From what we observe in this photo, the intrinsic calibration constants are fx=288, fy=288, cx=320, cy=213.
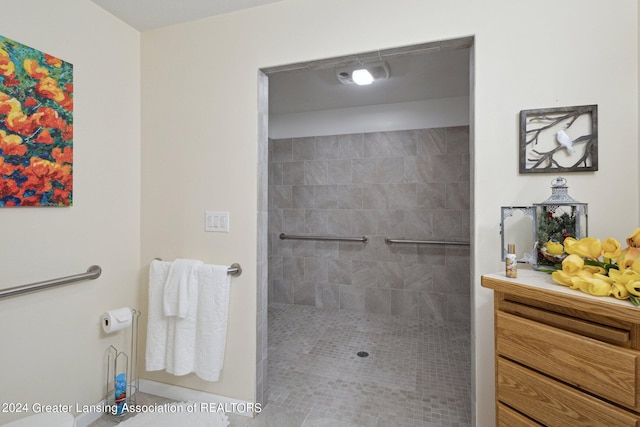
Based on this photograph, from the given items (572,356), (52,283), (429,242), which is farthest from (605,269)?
(52,283)

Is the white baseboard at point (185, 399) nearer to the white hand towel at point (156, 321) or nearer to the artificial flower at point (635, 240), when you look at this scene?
the white hand towel at point (156, 321)

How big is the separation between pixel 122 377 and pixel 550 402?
2140 millimetres

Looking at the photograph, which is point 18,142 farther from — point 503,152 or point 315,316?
point 315,316

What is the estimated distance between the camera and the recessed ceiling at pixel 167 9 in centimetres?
164

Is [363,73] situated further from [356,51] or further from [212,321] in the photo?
[212,321]

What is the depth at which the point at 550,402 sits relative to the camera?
2.95 feet

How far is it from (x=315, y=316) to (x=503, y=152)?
2605 millimetres

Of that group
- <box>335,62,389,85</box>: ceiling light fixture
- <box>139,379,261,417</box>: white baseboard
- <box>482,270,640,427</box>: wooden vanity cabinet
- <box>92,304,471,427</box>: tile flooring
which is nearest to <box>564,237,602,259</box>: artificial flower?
<box>482,270,640,427</box>: wooden vanity cabinet

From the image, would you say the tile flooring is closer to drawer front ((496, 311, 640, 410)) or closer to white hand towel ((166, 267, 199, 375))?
white hand towel ((166, 267, 199, 375))

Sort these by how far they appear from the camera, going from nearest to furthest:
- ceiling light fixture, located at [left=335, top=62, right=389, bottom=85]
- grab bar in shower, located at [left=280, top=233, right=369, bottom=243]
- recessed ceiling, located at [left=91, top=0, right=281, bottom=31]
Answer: recessed ceiling, located at [left=91, top=0, right=281, bottom=31] → ceiling light fixture, located at [left=335, top=62, right=389, bottom=85] → grab bar in shower, located at [left=280, top=233, right=369, bottom=243]

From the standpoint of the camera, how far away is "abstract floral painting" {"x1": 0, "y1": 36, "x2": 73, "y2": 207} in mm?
1277

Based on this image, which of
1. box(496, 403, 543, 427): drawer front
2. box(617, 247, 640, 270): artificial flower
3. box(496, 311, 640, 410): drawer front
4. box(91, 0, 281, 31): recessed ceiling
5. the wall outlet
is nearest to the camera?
box(496, 311, 640, 410): drawer front

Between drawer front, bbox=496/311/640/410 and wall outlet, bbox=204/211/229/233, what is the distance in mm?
1442

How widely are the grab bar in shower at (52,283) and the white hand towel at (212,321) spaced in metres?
0.59
